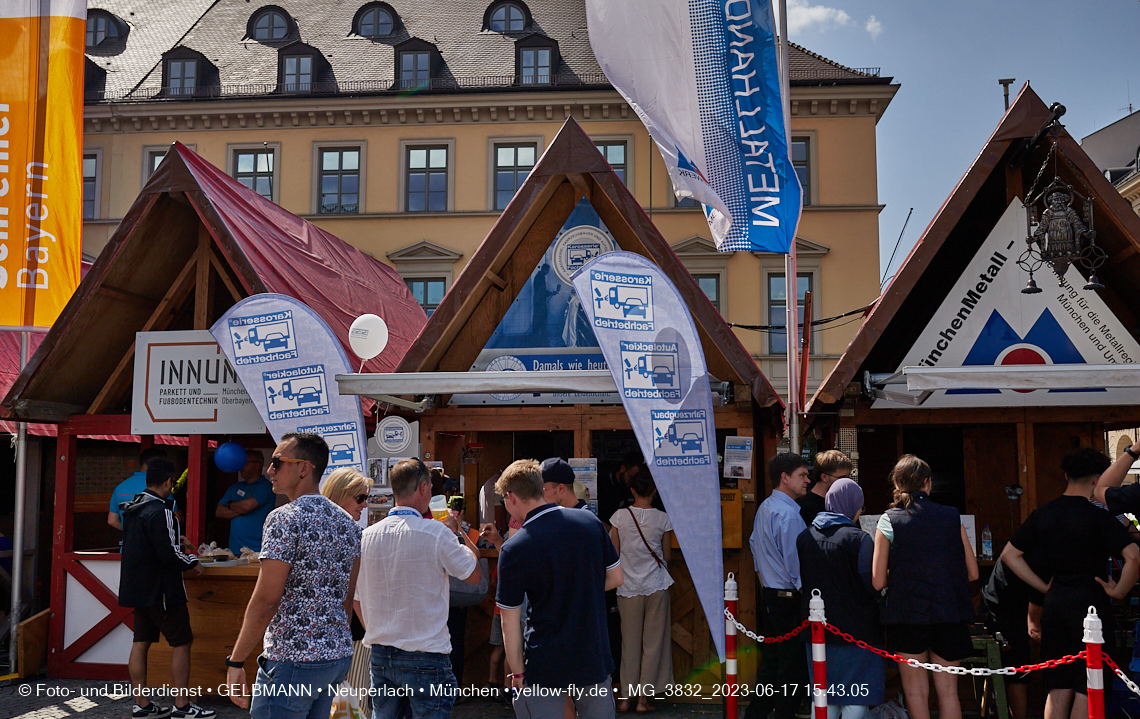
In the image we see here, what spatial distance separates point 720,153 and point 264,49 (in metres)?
25.5

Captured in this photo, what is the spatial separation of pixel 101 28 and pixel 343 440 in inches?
1142

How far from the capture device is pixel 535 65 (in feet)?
88.4

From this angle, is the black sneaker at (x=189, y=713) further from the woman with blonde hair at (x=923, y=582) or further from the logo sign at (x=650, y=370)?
the woman with blonde hair at (x=923, y=582)

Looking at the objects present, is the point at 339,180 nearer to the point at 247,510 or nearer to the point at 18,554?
the point at 247,510

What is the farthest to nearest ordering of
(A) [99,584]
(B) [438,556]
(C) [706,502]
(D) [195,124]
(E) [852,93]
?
(D) [195,124] → (E) [852,93] → (A) [99,584] → (C) [706,502] → (B) [438,556]

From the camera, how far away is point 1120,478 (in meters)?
5.55

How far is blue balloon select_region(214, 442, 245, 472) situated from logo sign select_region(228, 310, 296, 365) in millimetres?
1446

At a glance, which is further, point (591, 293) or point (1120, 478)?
point (591, 293)

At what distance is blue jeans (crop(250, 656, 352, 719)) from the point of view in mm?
3861

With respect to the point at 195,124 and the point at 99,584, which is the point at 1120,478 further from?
the point at 195,124

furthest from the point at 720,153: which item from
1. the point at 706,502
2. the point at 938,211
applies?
the point at 706,502

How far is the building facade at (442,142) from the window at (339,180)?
5 centimetres

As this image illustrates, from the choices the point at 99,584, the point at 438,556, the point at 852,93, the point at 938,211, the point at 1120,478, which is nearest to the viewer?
the point at 438,556

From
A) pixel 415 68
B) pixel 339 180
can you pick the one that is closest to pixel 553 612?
pixel 339 180
